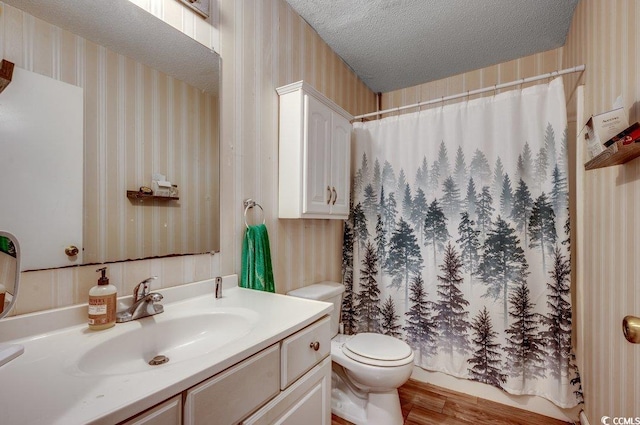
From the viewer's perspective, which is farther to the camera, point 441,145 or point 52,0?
point 441,145

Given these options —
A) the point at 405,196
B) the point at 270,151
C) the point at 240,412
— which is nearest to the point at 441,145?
the point at 405,196

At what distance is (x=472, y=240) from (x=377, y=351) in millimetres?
940

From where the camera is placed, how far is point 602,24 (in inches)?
50.6

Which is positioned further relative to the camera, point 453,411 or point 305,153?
point 453,411

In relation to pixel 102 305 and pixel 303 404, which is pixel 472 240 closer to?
pixel 303 404

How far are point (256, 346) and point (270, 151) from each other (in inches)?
44.7

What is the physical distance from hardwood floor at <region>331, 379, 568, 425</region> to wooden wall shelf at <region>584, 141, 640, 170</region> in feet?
4.94

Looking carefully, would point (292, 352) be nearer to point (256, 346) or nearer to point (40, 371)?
point (256, 346)

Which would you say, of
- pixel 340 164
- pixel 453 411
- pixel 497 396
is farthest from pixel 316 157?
pixel 497 396

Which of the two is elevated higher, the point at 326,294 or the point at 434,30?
the point at 434,30

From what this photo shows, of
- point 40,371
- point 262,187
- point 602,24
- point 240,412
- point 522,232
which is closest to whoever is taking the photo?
point 40,371

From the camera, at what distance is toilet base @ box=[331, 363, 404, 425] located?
152 cm

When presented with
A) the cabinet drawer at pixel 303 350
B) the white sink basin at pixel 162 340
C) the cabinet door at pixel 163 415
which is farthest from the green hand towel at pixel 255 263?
the cabinet door at pixel 163 415

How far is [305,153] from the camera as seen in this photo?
1593 mm
